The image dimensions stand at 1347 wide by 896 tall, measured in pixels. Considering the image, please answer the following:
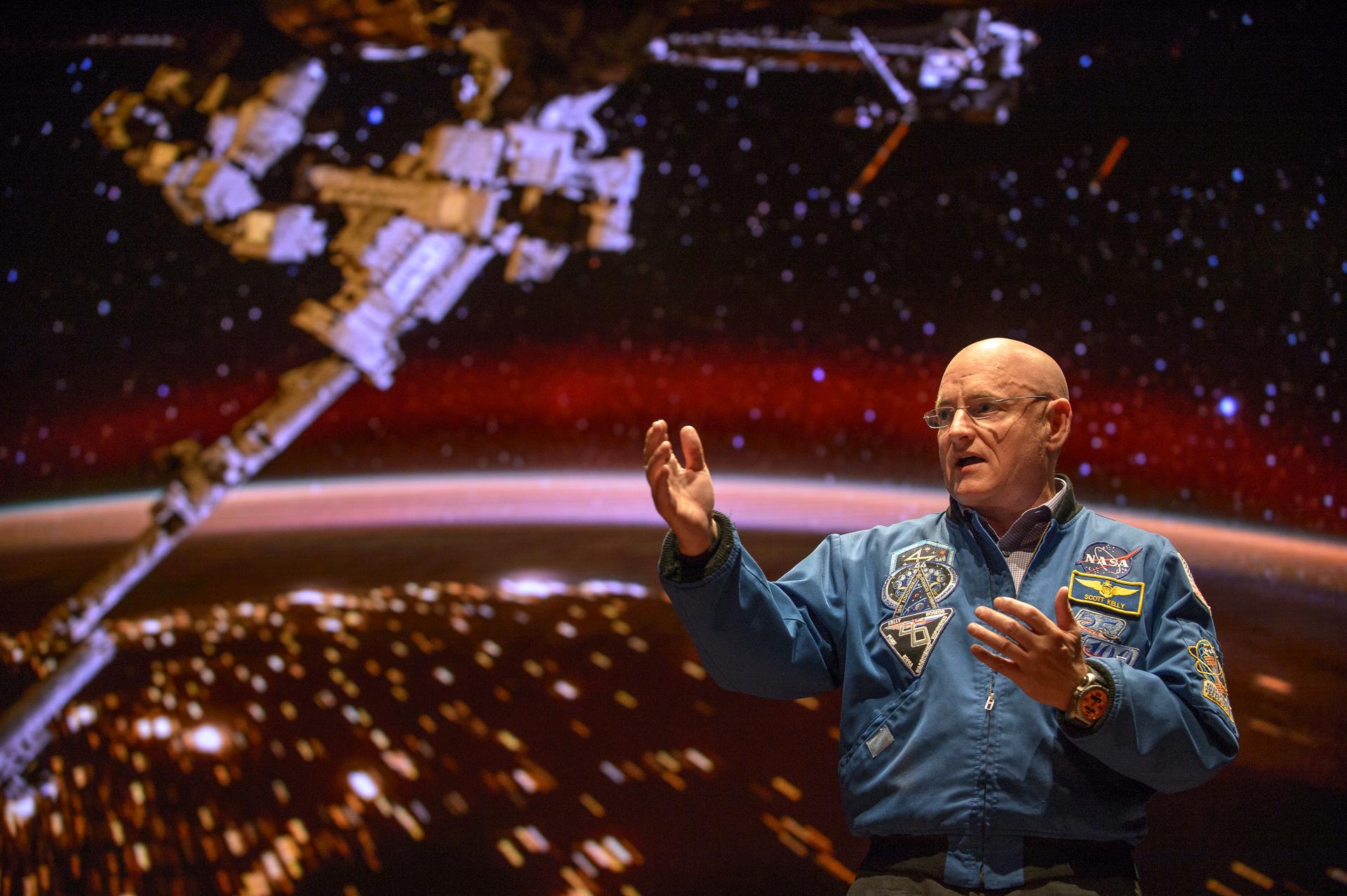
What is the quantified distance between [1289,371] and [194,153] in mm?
3846

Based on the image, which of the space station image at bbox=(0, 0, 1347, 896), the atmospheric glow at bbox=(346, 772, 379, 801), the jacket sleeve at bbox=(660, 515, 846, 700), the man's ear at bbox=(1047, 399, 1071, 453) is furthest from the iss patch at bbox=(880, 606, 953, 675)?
the atmospheric glow at bbox=(346, 772, 379, 801)

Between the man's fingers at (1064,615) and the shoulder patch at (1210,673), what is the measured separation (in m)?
0.23

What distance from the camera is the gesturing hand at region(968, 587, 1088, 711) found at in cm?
109

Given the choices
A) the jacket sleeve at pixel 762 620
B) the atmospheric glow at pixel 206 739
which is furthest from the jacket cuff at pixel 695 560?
the atmospheric glow at pixel 206 739

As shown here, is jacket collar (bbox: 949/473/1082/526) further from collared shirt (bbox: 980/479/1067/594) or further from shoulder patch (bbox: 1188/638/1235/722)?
shoulder patch (bbox: 1188/638/1235/722)

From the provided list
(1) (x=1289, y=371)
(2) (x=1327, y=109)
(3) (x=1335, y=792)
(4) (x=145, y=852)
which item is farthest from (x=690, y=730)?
(2) (x=1327, y=109)

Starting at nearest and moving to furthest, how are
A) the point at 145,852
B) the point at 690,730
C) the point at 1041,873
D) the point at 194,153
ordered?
the point at 1041,873, the point at 145,852, the point at 690,730, the point at 194,153

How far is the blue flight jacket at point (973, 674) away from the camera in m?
1.18

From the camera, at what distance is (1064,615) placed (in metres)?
1.11

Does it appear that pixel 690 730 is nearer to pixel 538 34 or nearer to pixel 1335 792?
pixel 1335 792

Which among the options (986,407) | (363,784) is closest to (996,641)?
(986,407)

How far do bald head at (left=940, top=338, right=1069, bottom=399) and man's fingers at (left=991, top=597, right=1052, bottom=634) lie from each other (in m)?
0.44

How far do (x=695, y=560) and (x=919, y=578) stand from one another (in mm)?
363

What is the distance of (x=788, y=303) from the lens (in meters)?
3.39
